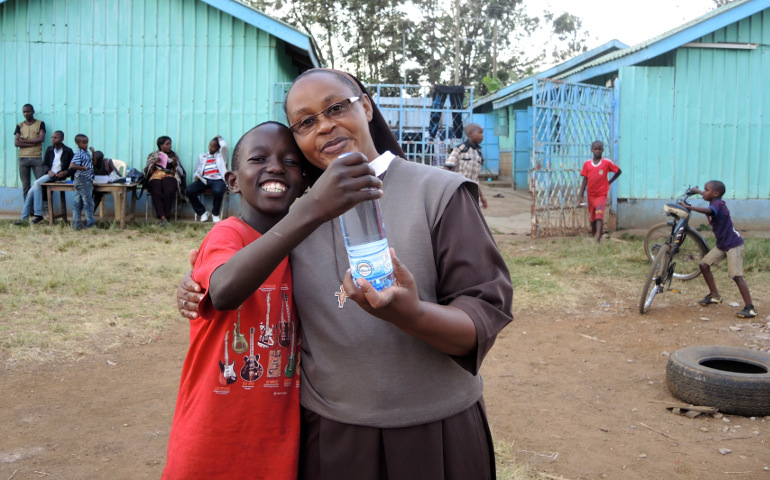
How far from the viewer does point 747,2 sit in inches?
425

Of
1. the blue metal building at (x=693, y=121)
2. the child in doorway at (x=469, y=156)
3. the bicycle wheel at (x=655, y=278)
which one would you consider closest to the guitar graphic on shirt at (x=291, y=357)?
the bicycle wheel at (x=655, y=278)

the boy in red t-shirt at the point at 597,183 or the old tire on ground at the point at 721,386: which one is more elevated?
the boy in red t-shirt at the point at 597,183

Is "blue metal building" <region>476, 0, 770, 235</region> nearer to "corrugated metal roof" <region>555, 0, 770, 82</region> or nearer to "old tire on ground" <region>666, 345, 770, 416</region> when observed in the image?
"corrugated metal roof" <region>555, 0, 770, 82</region>

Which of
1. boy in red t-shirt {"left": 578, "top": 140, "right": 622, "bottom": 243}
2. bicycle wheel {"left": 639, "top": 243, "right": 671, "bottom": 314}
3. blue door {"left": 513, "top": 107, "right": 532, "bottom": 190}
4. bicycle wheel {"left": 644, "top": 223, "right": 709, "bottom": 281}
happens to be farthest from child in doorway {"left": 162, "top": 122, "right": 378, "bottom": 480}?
blue door {"left": 513, "top": 107, "right": 532, "bottom": 190}

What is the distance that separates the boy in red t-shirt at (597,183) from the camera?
9.84 meters

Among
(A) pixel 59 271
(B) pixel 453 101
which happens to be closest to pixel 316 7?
(B) pixel 453 101

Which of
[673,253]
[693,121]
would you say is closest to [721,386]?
[673,253]

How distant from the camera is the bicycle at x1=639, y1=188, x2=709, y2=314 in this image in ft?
21.3

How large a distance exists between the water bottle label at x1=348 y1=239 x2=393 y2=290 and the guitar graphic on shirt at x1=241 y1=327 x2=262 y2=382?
0.52 meters

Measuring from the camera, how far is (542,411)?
4199mm

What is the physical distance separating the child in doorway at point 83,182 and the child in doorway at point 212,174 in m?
1.58

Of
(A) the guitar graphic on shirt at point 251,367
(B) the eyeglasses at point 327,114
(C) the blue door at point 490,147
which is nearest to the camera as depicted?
(B) the eyeglasses at point 327,114

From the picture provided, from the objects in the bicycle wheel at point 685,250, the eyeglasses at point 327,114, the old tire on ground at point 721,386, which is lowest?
the old tire on ground at point 721,386

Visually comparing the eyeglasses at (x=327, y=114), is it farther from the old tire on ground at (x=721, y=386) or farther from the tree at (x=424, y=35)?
the tree at (x=424, y=35)
